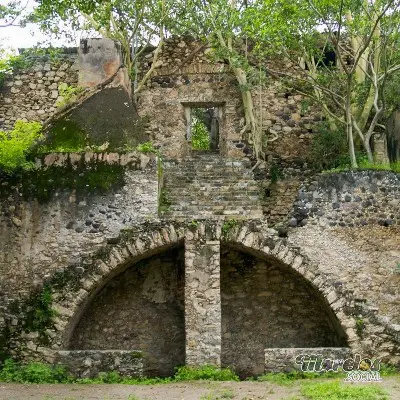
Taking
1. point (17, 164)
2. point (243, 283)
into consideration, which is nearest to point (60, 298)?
point (17, 164)

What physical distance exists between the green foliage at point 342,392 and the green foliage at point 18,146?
17.9 ft

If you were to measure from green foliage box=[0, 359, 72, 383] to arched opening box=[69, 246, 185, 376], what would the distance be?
1.37 metres

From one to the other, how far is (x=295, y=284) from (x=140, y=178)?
3258mm

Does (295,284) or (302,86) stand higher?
(302,86)

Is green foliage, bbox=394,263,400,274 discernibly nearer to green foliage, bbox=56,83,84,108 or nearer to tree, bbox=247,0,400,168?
tree, bbox=247,0,400,168

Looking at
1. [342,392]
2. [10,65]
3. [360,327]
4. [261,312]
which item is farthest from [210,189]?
[10,65]

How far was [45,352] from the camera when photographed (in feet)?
31.2

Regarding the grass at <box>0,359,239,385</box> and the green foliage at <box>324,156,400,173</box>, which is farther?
the green foliage at <box>324,156,400,173</box>

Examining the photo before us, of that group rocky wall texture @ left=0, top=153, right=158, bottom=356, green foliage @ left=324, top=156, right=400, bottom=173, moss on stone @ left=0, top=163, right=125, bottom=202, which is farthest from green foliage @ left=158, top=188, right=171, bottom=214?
green foliage @ left=324, top=156, right=400, bottom=173

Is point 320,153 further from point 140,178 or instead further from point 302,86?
point 140,178

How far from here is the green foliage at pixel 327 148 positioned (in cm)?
1336

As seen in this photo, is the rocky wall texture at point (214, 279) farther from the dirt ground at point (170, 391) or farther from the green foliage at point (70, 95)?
the green foliage at point (70, 95)

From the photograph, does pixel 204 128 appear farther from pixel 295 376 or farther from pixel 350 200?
pixel 295 376

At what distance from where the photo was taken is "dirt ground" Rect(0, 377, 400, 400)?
7976mm
